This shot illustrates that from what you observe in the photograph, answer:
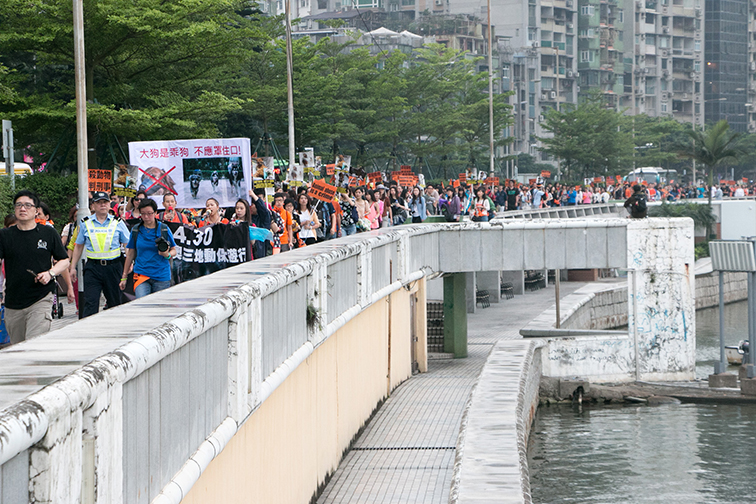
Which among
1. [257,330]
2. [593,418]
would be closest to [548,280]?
[593,418]

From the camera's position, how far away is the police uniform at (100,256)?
10664 millimetres

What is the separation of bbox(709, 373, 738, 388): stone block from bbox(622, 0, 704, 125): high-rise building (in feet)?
372

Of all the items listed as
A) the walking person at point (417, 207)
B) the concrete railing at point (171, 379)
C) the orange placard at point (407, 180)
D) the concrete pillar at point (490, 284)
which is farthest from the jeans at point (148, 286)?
the concrete pillar at point (490, 284)

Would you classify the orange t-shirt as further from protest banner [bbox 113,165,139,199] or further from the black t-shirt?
the black t-shirt

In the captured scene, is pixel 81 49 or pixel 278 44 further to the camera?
pixel 278 44

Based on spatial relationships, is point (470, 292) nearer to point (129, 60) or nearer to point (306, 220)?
point (129, 60)

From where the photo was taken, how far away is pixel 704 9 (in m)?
146

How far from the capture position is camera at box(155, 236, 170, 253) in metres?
10.2

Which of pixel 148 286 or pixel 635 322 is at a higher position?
pixel 148 286

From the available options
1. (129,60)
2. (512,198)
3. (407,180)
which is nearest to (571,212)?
(512,198)

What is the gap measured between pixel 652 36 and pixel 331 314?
139399mm

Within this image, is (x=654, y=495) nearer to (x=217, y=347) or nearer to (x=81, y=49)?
(x=81, y=49)

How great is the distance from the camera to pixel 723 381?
27.0m

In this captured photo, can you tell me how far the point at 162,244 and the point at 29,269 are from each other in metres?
1.76
